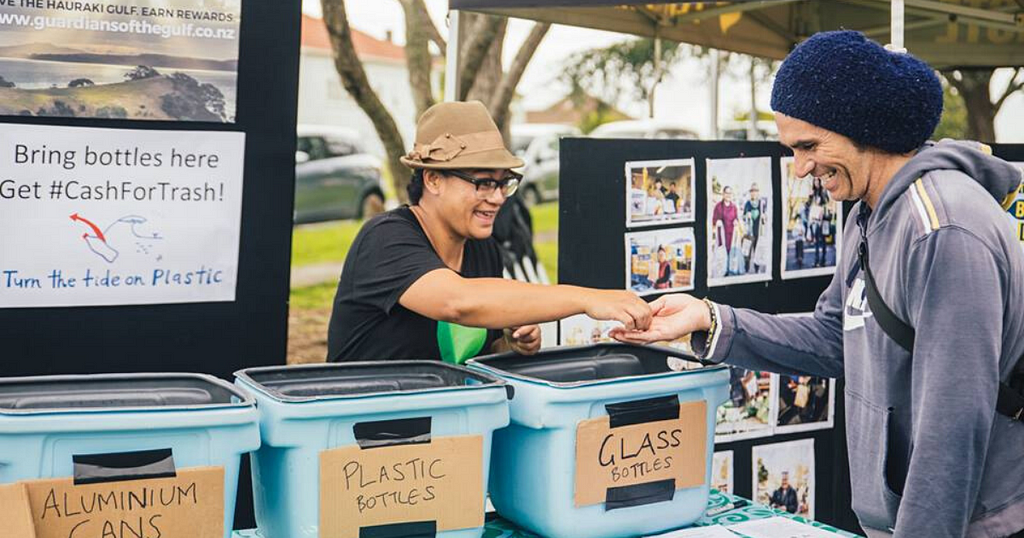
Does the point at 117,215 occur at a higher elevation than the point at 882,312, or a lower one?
higher

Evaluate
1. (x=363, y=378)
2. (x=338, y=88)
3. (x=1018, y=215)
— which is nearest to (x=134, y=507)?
(x=363, y=378)

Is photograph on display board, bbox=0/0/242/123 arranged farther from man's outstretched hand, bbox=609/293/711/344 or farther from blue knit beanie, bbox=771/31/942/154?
blue knit beanie, bbox=771/31/942/154

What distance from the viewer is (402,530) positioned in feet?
6.42

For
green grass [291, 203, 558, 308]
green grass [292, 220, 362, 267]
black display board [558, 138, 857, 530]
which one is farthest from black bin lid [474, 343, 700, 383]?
green grass [292, 220, 362, 267]

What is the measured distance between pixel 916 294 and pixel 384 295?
1156mm

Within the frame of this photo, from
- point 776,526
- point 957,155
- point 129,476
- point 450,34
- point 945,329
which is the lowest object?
point 776,526

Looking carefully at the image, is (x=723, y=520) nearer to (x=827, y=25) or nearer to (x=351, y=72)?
(x=827, y=25)

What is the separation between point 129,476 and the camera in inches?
68.8

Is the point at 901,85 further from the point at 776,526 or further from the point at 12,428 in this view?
the point at 12,428

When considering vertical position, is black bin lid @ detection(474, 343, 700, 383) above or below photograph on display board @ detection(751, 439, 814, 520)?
above

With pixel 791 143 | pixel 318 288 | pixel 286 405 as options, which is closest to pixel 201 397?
pixel 286 405

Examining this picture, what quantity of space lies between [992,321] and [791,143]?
18.5 inches

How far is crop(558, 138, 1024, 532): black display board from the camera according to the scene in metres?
3.14

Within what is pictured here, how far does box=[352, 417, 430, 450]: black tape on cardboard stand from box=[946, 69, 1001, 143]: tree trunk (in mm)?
6279
